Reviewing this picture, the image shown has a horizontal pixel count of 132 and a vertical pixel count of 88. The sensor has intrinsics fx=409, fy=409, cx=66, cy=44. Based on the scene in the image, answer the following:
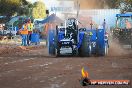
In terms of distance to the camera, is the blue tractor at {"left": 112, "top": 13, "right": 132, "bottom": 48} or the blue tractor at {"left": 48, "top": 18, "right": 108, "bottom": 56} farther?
the blue tractor at {"left": 112, "top": 13, "right": 132, "bottom": 48}

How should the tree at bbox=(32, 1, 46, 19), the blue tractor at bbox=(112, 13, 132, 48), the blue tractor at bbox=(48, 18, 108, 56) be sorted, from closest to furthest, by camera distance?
the blue tractor at bbox=(48, 18, 108, 56) < the blue tractor at bbox=(112, 13, 132, 48) < the tree at bbox=(32, 1, 46, 19)

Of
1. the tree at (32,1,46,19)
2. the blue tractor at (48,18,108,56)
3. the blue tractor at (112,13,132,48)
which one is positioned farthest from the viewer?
the tree at (32,1,46,19)

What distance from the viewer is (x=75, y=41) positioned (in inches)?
886

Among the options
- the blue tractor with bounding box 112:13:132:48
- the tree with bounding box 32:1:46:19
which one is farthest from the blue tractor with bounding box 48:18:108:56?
the tree with bounding box 32:1:46:19

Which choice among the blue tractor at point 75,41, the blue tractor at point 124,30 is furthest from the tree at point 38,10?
the blue tractor at point 75,41

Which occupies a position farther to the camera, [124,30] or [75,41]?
[124,30]

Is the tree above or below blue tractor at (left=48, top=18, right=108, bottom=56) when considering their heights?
above

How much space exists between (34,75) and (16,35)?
36.6 meters

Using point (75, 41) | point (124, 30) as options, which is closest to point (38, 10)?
point (124, 30)

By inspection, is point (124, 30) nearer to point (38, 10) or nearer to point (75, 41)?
point (75, 41)

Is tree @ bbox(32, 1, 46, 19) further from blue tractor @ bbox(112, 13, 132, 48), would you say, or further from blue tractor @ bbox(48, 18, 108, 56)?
blue tractor @ bbox(48, 18, 108, 56)

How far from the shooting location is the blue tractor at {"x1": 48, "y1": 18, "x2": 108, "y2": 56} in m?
22.4

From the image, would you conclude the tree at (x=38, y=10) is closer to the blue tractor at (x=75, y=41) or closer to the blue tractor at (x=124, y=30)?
the blue tractor at (x=124, y=30)

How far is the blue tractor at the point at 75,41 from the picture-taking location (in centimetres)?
2241
